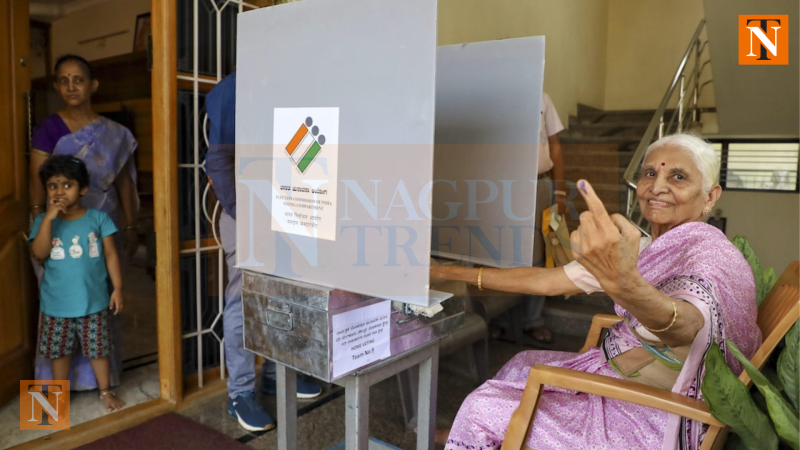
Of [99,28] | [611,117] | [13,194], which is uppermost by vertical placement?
[99,28]

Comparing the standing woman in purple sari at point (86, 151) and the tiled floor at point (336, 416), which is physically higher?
the standing woman in purple sari at point (86, 151)

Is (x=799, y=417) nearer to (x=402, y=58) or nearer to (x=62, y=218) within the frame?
(x=402, y=58)

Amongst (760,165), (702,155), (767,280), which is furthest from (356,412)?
(760,165)

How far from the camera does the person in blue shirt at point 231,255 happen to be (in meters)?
1.92

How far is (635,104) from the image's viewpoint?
645cm

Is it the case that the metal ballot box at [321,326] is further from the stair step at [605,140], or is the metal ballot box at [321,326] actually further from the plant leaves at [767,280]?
the stair step at [605,140]

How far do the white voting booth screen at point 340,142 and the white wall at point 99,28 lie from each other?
11.4ft

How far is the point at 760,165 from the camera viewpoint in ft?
14.7

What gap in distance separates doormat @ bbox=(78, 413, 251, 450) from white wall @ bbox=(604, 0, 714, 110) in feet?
19.2

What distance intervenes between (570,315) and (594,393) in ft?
A: 7.65

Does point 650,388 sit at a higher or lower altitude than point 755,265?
lower

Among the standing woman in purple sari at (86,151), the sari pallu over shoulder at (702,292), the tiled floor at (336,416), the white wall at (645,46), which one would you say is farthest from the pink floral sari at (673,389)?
the white wall at (645,46)

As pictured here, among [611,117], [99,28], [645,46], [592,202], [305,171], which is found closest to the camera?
[592,202]

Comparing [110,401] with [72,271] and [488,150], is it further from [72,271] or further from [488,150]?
[488,150]
